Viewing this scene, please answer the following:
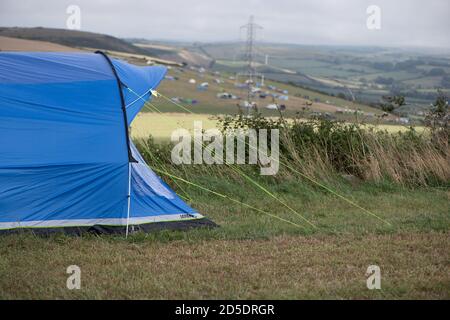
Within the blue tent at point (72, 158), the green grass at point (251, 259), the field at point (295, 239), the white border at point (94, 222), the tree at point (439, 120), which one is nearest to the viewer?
the green grass at point (251, 259)

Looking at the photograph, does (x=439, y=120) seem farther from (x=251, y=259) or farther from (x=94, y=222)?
(x=94, y=222)

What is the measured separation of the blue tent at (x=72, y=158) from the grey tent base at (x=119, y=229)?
0.04ft

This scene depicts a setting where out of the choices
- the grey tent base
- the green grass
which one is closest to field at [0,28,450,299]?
the green grass

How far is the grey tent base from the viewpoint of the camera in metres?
7.10

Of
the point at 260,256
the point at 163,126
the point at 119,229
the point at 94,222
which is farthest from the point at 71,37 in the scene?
the point at 260,256

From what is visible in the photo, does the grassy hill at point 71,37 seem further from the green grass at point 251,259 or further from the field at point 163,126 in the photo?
the green grass at point 251,259

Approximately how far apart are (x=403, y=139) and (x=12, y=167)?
24.9 feet

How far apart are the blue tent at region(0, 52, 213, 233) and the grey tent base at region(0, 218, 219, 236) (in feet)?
0.04

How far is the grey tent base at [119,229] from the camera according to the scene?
7101mm

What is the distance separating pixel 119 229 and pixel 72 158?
102cm

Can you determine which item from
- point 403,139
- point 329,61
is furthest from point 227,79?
point 403,139

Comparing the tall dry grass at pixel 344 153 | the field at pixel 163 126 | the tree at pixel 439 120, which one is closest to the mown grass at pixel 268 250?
the tall dry grass at pixel 344 153

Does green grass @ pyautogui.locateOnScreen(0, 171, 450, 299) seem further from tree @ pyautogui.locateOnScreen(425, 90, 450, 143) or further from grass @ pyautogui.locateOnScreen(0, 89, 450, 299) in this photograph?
tree @ pyautogui.locateOnScreen(425, 90, 450, 143)

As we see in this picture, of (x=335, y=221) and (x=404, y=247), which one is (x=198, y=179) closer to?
(x=335, y=221)
